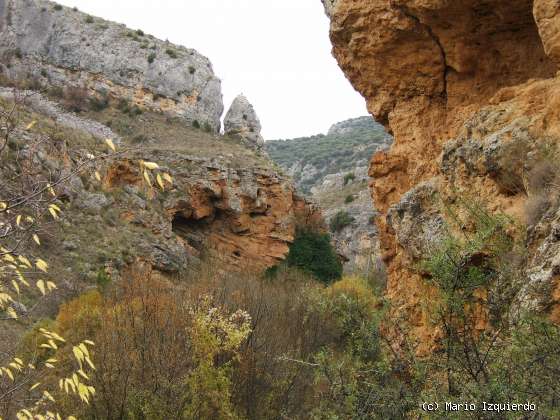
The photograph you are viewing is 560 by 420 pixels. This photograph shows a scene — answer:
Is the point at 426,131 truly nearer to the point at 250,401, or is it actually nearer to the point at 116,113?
the point at 250,401

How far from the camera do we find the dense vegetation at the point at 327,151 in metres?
71.2

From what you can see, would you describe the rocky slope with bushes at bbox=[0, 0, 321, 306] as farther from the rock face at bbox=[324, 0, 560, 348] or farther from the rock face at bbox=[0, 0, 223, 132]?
the rock face at bbox=[324, 0, 560, 348]

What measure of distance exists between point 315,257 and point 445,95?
23.5 m

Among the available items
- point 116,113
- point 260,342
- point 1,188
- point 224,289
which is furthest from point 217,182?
point 1,188

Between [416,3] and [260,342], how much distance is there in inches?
298

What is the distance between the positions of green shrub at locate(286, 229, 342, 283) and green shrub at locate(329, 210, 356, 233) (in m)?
13.1

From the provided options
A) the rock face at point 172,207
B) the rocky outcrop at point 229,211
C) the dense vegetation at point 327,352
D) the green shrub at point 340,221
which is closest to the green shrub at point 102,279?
the rock face at point 172,207

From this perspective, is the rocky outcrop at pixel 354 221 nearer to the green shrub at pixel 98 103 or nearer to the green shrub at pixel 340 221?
the green shrub at pixel 340 221

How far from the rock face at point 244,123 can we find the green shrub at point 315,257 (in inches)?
477

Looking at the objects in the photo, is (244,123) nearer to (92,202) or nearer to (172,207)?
(172,207)

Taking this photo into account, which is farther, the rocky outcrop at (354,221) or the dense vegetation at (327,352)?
the rocky outcrop at (354,221)

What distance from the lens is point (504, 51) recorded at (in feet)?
28.0

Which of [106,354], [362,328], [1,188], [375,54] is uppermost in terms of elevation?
[375,54]

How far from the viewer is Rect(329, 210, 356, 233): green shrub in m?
46.4
